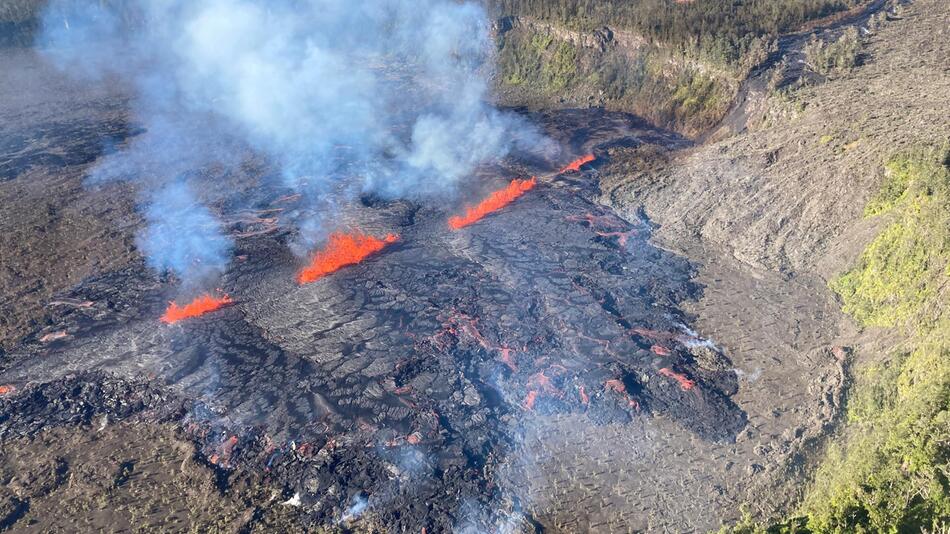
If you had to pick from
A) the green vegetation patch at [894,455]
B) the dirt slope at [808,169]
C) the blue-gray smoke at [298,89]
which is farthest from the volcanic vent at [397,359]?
the blue-gray smoke at [298,89]

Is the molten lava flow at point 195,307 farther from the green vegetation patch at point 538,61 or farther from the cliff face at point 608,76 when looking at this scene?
the green vegetation patch at point 538,61

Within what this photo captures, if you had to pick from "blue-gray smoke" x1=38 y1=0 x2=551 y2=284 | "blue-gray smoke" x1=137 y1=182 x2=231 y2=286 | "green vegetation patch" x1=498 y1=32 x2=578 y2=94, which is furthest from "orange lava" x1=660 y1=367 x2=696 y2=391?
"green vegetation patch" x1=498 y1=32 x2=578 y2=94

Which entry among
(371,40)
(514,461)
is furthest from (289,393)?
(371,40)

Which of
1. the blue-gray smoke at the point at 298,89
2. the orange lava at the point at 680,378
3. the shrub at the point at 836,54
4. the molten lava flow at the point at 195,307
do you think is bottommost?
the orange lava at the point at 680,378

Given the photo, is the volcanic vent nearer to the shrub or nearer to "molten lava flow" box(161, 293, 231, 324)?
"molten lava flow" box(161, 293, 231, 324)

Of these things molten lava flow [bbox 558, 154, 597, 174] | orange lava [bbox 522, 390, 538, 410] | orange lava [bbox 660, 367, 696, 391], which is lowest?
orange lava [bbox 522, 390, 538, 410]

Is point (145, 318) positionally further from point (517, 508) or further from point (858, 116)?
point (858, 116)

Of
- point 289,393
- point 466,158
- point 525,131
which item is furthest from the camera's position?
point 525,131
